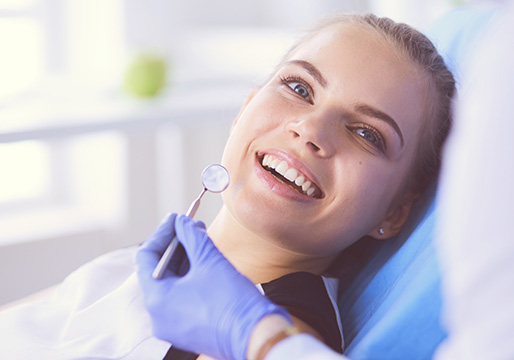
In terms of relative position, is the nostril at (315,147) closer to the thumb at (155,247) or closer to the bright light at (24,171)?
the thumb at (155,247)

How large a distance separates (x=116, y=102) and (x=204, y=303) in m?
1.70

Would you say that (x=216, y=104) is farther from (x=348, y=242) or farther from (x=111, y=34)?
(x=348, y=242)

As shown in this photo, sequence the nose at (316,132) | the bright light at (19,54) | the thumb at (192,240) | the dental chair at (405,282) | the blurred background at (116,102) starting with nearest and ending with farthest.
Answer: the dental chair at (405,282) < the thumb at (192,240) < the nose at (316,132) < the blurred background at (116,102) < the bright light at (19,54)

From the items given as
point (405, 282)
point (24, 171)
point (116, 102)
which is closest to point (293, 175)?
point (405, 282)

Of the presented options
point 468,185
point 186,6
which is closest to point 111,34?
point 186,6

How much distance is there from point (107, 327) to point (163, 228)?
7.4 inches

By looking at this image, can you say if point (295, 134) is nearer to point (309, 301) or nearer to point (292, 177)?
point (292, 177)

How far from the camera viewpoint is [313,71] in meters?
1.15

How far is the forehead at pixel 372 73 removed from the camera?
1106mm

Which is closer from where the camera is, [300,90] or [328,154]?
[328,154]

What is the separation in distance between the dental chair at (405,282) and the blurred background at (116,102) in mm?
Answer: 917

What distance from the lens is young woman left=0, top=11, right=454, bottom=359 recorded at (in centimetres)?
107

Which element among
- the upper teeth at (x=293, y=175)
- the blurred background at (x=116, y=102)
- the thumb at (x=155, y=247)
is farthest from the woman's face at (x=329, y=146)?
the blurred background at (x=116, y=102)

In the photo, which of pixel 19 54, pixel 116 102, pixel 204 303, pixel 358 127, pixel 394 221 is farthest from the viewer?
pixel 19 54
